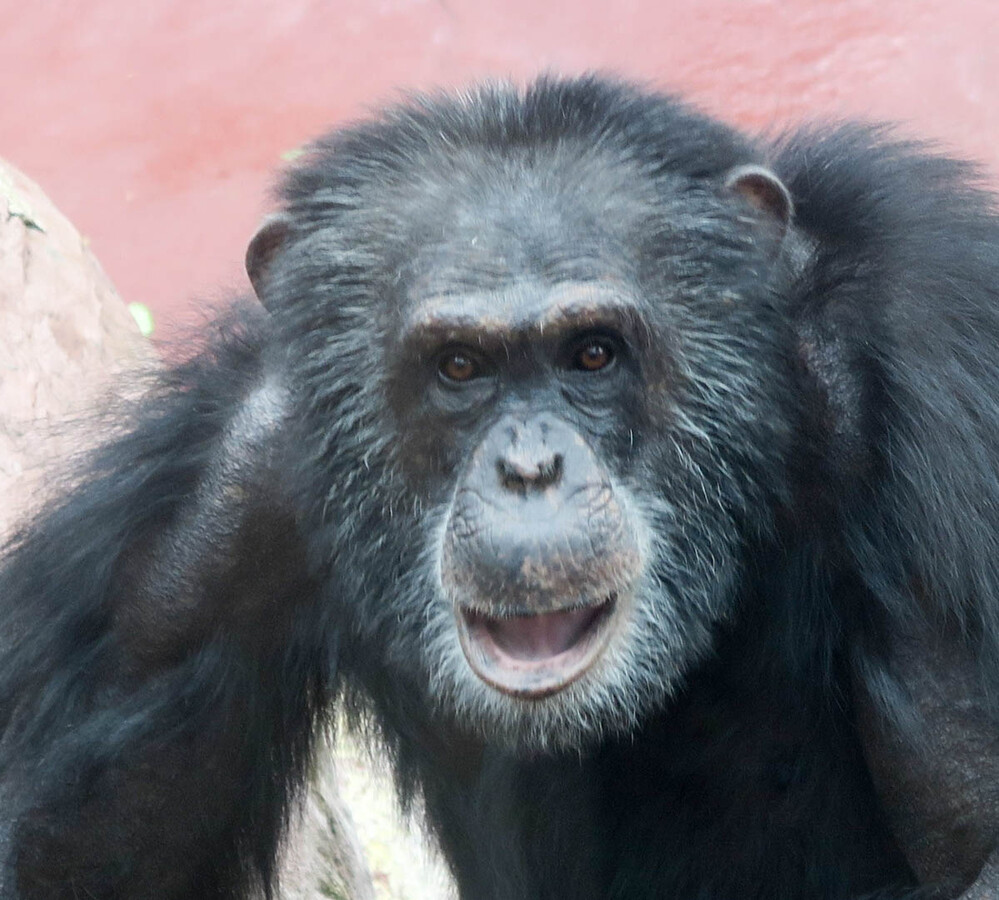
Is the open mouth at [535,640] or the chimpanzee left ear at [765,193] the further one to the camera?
the chimpanzee left ear at [765,193]

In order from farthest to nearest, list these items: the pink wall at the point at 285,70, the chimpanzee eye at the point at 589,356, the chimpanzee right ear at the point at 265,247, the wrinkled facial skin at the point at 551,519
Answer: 1. the pink wall at the point at 285,70
2. the chimpanzee right ear at the point at 265,247
3. the chimpanzee eye at the point at 589,356
4. the wrinkled facial skin at the point at 551,519

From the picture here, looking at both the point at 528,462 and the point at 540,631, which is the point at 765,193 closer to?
the point at 528,462

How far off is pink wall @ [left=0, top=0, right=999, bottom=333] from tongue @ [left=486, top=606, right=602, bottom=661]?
4.96 metres

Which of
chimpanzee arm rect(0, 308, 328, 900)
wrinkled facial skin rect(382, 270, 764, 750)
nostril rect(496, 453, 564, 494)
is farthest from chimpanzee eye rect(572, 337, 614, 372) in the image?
chimpanzee arm rect(0, 308, 328, 900)

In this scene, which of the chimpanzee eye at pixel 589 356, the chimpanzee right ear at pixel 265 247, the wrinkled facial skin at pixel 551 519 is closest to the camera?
the wrinkled facial skin at pixel 551 519

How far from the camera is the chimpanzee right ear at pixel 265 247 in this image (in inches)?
142

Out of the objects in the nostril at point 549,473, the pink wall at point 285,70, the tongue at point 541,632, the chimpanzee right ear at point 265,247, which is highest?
the chimpanzee right ear at point 265,247

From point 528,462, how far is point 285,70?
6.15 m

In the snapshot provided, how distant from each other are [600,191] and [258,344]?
3.38 ft

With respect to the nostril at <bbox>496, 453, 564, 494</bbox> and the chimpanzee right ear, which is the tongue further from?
the chimpanzee right ear

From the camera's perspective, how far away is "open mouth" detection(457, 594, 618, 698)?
9.98ft

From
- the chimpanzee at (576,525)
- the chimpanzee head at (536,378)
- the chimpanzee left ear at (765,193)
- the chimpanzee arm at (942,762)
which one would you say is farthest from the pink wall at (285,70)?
the chimpanzee arm at (942,762)

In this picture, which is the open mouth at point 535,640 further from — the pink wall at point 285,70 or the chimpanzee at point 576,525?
the pink wall at point 285,70

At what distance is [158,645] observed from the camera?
3.94m
